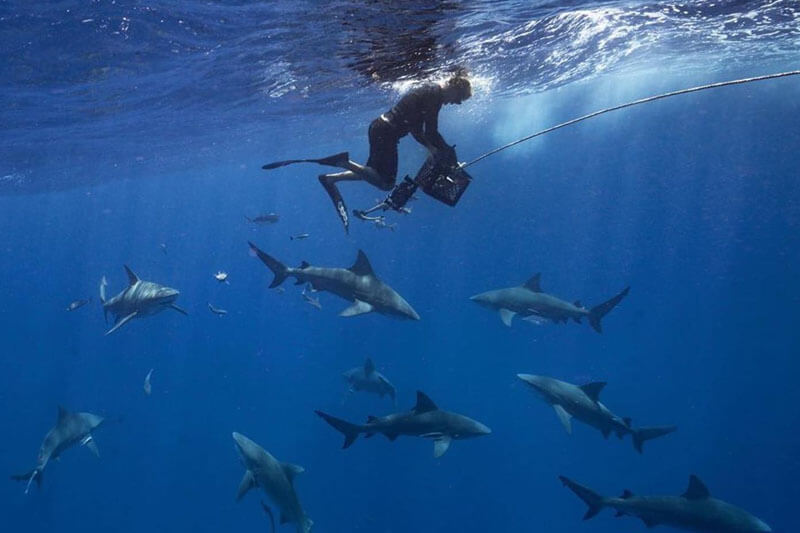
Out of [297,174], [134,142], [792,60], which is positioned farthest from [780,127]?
[134,142]

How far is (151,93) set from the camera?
1655 cm

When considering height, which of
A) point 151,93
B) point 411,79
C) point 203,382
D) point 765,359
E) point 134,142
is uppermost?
point 151,93

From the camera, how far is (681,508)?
8.91 meters

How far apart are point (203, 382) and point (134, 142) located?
25.2 meters

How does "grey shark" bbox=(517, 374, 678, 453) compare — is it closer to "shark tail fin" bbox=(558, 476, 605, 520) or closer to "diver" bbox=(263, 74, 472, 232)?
"shark tail fin" bbox=(558, 476, 605, 520)

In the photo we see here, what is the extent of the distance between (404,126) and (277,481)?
583cm

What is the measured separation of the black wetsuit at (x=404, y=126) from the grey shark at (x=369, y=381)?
825 cm

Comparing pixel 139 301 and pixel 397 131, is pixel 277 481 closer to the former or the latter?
pixel 397 131

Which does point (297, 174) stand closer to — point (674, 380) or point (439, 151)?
point (674, 380)

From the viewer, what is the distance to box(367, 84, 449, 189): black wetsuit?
707cm

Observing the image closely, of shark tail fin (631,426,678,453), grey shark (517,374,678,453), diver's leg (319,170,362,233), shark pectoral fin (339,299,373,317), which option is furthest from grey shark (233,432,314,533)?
shark tail fin (631,426,678,453)

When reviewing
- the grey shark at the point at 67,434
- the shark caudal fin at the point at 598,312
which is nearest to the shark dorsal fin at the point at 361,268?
the shark caudal fin at the point at 598,312

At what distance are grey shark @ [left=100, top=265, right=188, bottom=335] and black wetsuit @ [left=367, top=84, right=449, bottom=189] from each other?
6.84m

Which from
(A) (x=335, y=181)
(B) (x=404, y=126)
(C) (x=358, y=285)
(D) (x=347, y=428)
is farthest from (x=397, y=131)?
(D) (x=347, y=428)
